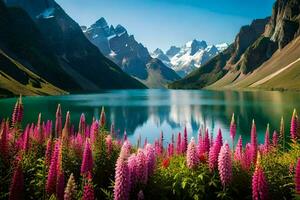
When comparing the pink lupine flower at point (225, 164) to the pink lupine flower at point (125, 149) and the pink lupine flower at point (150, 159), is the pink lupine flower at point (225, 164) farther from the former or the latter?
the pink lupine flower at point (125, 149)

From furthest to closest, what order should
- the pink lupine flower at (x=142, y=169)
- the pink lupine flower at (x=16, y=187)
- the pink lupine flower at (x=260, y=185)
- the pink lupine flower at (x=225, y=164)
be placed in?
1. the pink lupine flower at (x=142, y=169)
2. the pink lupine flower at (x=225, y=164)
3. the pink lupine flower at (x=260, y=185)
4. the pink lupine flower at (x=16, y=187)

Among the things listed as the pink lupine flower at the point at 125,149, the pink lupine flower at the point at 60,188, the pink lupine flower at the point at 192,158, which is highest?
the pink lupine flower at the point at 125,149

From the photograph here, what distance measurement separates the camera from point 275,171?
11.3 meters

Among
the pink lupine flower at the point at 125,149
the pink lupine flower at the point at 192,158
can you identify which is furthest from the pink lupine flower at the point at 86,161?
the pink lupine flower at the point at 192,158

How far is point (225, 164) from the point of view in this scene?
9516 mm

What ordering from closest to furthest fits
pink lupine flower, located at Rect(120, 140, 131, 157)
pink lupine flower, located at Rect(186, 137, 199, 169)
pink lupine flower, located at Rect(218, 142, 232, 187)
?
pink lupine flower, located at Rect(120, 140, 131, 157)
pink lupine flower, located at Rect(218, 142, 232, 187)
pink lupine flower, located at Rect(186, 137, 199, 169)

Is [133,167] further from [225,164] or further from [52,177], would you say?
[225,164]

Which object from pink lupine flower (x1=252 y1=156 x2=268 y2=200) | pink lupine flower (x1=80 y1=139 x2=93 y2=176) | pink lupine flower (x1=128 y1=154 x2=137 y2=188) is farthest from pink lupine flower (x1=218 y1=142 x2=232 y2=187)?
pink lupine flower (x1=80 y1=139 x2=93 y2=176)

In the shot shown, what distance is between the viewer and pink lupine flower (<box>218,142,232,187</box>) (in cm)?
931

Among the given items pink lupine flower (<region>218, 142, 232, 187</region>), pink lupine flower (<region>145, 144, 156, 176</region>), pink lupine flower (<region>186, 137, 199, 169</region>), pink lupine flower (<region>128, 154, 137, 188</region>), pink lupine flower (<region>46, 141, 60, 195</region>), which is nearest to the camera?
pink lupine flower (<region>46, 141, 60, 195</region>)

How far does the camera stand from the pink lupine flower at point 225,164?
9.31 m

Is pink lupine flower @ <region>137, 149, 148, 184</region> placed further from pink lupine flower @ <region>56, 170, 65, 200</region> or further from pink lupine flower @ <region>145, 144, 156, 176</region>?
pink lupine flower @ <region>56, 170, 65, 200</region>

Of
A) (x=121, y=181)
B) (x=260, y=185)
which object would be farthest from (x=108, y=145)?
(x=260, y=185)

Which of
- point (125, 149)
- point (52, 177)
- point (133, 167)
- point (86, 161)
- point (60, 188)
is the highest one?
point (125, 149)
